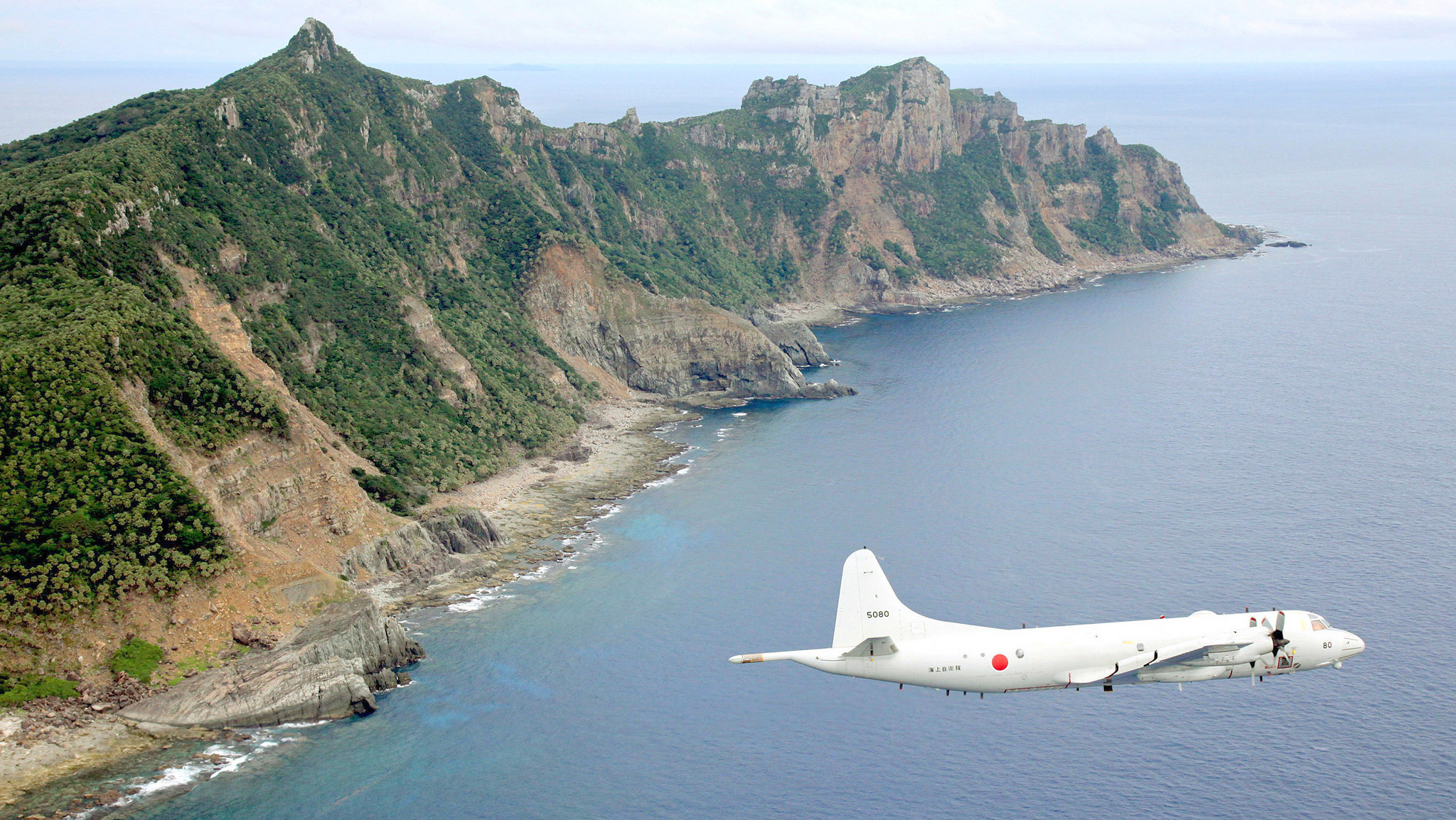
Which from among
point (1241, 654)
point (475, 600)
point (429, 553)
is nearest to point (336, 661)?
point (475, 600)

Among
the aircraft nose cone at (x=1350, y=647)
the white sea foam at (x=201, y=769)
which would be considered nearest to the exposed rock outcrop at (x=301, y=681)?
the white sea foam at (x=201, y=769)

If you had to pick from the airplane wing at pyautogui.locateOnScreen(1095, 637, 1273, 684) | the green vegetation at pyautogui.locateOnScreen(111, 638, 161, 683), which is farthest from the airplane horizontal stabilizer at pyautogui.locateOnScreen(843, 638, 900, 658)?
the green vegetation at pyautogui.locateOnScreen(111, 638, 161, 683)

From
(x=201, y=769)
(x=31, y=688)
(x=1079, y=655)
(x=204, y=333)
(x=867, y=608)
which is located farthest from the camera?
(x=204, y=333)

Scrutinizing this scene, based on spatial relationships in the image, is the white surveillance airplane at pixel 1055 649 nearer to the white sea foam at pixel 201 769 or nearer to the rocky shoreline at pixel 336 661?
the white sea foam at pixel 201 769

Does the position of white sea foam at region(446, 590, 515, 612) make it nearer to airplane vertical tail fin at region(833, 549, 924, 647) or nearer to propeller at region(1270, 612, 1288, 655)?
airplane vertical tail fin at region(833, 549, 924, 647)

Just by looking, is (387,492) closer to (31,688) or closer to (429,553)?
(429,553)

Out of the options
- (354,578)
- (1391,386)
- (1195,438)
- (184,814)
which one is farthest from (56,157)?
(1391,386)
